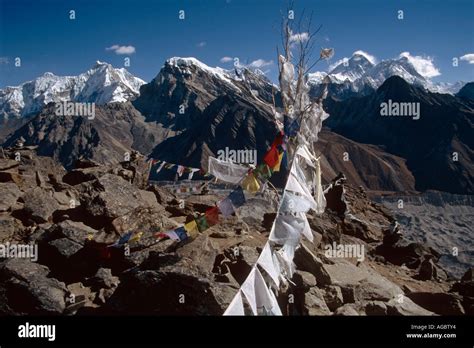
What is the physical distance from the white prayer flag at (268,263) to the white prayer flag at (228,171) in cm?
343

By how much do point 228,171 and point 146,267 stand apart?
309 cm

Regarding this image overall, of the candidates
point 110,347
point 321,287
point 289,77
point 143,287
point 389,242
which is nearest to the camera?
point 110,347

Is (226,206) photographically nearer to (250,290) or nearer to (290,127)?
(290,127)

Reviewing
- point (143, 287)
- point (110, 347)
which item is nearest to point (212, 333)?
point (110, 347)

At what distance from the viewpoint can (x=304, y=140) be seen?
9688 millimetres

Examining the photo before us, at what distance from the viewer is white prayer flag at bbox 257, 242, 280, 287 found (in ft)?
24.3

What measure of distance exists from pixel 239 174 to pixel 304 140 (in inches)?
80.2

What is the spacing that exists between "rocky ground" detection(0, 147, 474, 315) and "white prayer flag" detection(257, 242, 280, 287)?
694 mm

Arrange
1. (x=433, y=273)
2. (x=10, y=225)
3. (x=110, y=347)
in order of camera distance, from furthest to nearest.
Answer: (x=433, y=273), (x=10, y=225), (x=110, y=347)

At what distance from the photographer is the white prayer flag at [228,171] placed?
1087 centimetres

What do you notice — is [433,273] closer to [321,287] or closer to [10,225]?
[321,287]

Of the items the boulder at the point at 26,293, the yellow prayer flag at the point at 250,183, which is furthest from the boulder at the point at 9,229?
the yellow prayer flag at the point at 250,183

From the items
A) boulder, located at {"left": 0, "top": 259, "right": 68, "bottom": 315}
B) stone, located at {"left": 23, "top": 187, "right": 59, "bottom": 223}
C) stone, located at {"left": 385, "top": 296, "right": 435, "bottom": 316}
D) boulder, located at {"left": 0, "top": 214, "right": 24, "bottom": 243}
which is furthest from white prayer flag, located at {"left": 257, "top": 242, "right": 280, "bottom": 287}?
stone, located at {"left": 23, "top": 187, "right": 59, "bottom": 223}

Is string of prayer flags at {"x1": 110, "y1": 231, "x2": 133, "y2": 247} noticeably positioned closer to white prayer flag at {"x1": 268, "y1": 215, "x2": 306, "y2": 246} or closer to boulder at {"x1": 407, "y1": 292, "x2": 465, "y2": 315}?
white prayer flag at {"x1": 268, "y1": 215, "x2": 306, "y2": 246}
